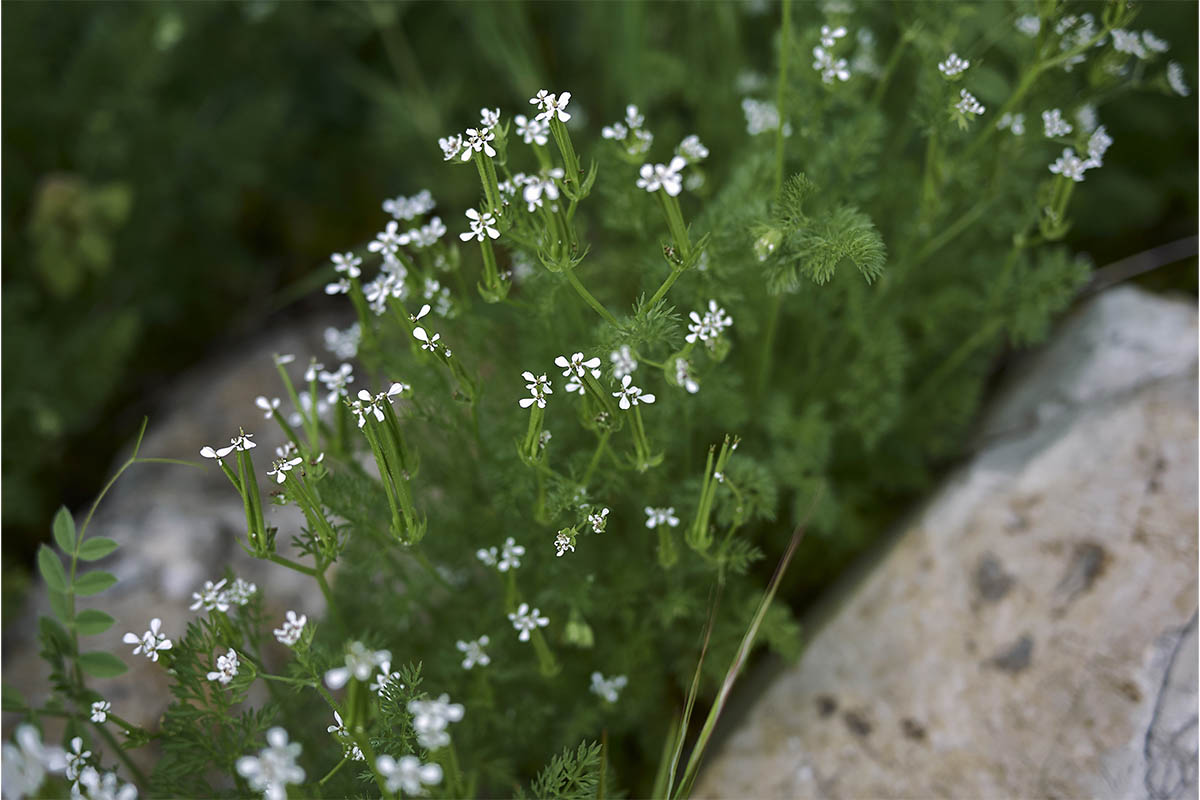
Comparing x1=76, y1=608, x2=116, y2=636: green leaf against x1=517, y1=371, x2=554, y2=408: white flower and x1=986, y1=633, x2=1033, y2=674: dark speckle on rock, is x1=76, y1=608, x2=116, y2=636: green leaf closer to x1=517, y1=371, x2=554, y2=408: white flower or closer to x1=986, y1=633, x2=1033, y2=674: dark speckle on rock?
x1=517, y1=371, x2=554, y2=408: white flower

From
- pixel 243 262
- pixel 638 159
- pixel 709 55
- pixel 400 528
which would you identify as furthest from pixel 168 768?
pixel 709 55

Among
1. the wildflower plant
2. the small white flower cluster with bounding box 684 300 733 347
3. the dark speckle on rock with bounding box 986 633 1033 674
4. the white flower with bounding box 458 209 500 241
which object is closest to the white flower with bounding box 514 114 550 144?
the wildflower plant

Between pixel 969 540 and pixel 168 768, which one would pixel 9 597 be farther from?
pixel 969 540

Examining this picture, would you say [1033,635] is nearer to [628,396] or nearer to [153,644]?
[628,396]

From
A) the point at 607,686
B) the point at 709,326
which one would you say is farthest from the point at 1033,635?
the point at 709,326

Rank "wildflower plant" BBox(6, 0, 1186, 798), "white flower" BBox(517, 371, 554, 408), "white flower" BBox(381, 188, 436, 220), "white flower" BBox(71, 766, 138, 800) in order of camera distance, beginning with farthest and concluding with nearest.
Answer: "white flower" BBox(381, 188, 436, 220)
"wildflower plant" BBox(6, 0, 1186, 798)
"white flower" BBox(517, 371, 554, 408)
"white flower" BBox(71, 766, 138, 800)

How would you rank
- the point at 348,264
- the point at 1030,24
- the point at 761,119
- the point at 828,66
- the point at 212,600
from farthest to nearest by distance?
the point at 761,119 < the point at 1030,24 < the point at 828,66 < the point at 348,264 < the point at 212,600
